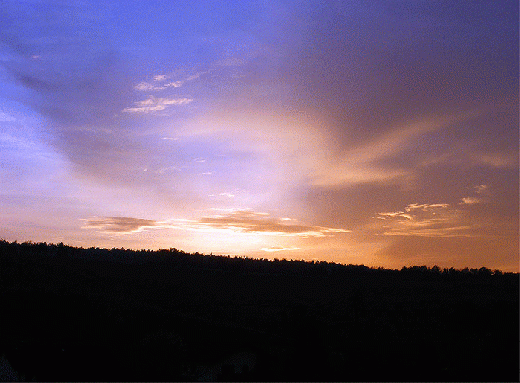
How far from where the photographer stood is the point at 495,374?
19.3 meters

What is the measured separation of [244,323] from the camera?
3173 cm

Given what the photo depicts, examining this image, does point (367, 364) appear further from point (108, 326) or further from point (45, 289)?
point (45, 289)

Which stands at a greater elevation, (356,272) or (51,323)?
(356,272)

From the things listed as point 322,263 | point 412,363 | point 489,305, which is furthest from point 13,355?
point 322,263

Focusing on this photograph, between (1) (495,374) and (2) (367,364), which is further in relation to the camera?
A: (2) (367,364)

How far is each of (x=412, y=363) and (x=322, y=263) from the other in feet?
167

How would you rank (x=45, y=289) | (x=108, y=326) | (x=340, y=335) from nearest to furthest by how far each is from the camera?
(x=108, y=326) → (x=340, y=335) → (x=45, y=289)

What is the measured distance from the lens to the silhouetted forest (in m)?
18.9

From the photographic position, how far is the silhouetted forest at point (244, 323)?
18875mm

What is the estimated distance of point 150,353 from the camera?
17969mm

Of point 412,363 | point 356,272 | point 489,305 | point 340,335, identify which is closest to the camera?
point 412,363

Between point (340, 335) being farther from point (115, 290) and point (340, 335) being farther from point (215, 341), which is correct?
point (115, 290)

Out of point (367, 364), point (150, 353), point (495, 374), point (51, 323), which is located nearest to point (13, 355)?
point (150, 353)

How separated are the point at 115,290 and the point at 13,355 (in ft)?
77.2
